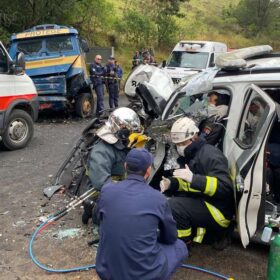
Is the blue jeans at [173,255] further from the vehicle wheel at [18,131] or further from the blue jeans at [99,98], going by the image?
the blue jeans at [99,98]

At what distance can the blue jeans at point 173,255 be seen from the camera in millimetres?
3033

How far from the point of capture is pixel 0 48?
800 cm

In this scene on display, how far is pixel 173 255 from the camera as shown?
3.12m

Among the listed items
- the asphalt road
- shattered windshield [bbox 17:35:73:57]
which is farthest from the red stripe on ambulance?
shattered windshield [bbox 17:35:73:57]

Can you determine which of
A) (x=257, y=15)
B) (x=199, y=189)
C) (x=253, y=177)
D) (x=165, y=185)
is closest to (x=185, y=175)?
(x=199, y=189)

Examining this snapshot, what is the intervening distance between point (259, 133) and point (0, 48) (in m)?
5.87

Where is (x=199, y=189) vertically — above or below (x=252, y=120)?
below

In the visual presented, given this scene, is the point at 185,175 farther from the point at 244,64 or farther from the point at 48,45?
the point at 48,45

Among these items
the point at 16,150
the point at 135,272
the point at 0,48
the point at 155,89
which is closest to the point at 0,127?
the point at 16,150

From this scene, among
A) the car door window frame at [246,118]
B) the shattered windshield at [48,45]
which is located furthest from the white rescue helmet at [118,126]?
the shattered windshield at [48,45]

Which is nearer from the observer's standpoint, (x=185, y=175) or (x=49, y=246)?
(x=185, y=175)

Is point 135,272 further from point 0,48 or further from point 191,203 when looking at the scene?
point 0,48

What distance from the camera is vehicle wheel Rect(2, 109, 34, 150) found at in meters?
8.51

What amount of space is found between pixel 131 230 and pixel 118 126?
2.24m
